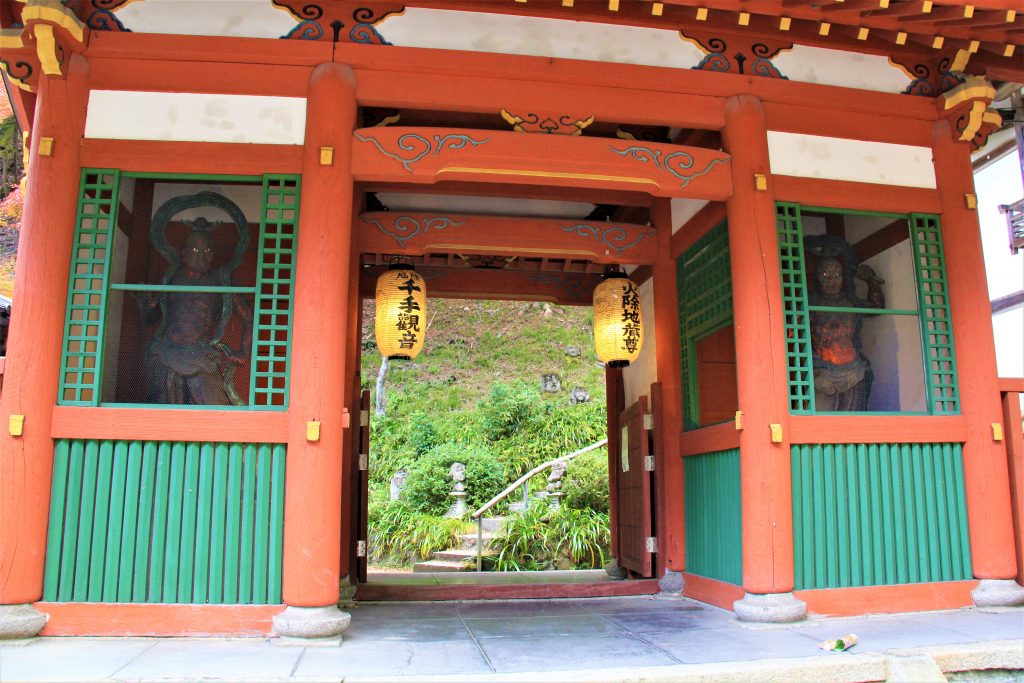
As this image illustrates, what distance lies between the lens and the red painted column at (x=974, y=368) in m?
5.18

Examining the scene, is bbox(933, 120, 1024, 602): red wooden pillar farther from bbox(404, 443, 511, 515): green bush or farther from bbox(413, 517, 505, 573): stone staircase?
bbox(404, 443, 511, 515): green bush

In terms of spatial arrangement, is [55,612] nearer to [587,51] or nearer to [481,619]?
[481,619]

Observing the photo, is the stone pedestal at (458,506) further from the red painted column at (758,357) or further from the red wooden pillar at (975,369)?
the red wooden pillar at (975,369)

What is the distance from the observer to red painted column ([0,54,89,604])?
421 centimetres

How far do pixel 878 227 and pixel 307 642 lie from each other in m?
4.86

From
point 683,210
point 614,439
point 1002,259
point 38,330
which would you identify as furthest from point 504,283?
point 1002,259

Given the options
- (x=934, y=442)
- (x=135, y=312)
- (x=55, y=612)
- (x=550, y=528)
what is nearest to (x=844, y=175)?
(x=934, y=442)

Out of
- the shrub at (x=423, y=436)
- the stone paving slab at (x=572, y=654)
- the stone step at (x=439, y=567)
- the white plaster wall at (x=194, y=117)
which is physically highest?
the white plaster wall at (x=194, y=117)

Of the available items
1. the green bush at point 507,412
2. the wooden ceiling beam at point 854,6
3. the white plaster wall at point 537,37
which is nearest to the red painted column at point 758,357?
the white plaster wall at point 537,37

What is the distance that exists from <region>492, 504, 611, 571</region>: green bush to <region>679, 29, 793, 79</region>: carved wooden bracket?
6813mm

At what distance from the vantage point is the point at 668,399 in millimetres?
6629

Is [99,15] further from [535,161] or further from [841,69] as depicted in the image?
[841,69]

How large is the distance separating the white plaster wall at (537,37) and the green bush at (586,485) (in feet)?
25.2

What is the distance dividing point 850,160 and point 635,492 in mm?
3349
